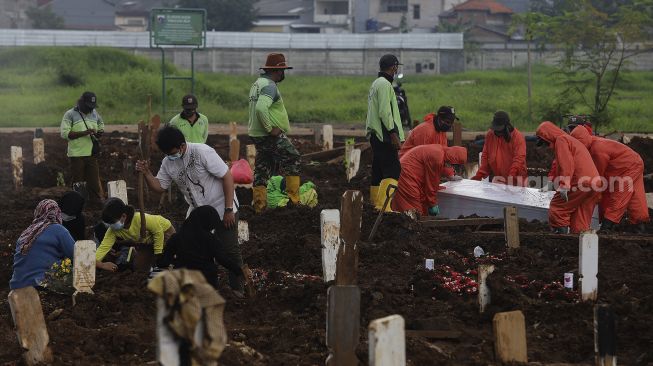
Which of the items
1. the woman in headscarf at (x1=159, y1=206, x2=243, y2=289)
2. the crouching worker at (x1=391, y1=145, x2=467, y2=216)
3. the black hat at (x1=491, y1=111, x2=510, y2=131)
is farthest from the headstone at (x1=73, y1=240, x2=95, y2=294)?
the black hat at (x1=491, y1=111, x2=510, y2=131)

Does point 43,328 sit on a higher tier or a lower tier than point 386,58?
lower

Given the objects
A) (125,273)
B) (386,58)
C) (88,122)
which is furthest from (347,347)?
(88,122)

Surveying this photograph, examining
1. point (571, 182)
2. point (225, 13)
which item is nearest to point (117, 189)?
point (571, 182)

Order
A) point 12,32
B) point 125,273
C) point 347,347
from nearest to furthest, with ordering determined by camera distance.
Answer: point 347,347
point 125,273
point 12,32

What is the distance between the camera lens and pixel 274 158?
14156mm

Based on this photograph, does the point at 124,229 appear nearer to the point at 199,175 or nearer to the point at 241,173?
the point at 199,175

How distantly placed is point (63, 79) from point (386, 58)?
88.9 feet

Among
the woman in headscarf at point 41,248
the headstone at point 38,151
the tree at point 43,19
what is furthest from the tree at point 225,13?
the woman in headscarf at point 41,248

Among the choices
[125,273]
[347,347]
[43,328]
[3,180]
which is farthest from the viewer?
[3,180]

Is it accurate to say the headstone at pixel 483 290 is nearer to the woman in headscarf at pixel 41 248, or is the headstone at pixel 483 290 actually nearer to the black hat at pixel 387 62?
the woman in headscarf at pixel 41 248

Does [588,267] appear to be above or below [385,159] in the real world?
below

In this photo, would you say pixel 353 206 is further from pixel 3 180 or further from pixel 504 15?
pixel 504 15

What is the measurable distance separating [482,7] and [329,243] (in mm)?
71846

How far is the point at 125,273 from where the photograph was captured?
10.6 meters
